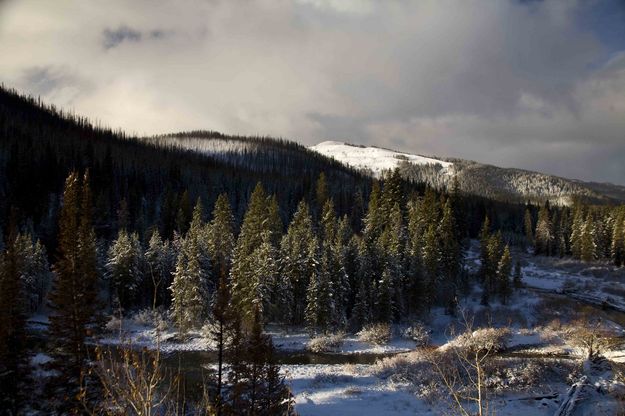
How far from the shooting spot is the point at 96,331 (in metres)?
22.9

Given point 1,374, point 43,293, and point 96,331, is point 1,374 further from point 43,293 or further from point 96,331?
point 43,293

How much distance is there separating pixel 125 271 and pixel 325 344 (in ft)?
102

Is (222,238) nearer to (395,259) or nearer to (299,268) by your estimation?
(299,268)

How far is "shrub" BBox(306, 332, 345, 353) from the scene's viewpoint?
4969cm

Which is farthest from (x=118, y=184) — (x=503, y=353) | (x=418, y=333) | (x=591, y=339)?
(x=591, y=339)

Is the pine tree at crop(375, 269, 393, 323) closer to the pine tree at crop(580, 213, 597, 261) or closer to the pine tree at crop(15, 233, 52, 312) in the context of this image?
the pine tree at crop(15, 233, 52, 312)

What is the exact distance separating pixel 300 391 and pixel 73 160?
364 ft

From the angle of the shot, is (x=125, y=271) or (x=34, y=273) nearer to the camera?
(x=34, y=273)

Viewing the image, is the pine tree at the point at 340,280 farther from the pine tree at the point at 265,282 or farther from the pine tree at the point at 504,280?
the pine tree at the point at 504,280

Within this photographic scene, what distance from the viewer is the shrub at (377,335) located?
5235 centimetres

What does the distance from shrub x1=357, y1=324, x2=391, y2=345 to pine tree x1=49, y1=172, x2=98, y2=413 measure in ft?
118

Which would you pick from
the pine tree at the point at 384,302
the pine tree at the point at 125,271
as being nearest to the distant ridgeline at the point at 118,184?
the pine tree at the point at 125,271

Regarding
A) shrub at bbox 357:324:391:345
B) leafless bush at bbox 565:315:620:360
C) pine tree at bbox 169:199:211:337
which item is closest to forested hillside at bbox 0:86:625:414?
pine tree at bbox 169:199:211:337

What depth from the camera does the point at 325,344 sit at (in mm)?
50094
